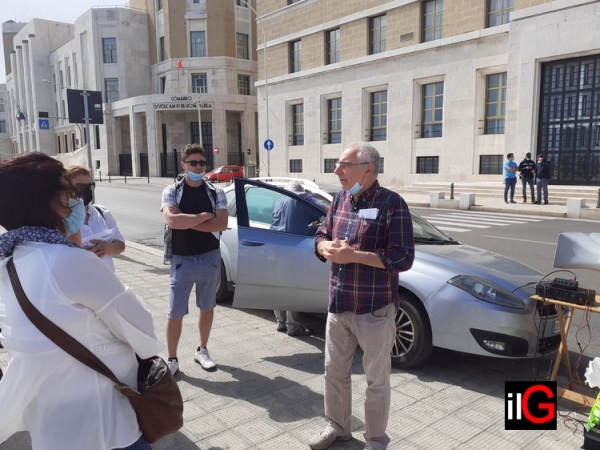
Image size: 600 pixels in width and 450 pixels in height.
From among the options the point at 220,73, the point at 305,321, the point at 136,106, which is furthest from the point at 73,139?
the point at 305,321

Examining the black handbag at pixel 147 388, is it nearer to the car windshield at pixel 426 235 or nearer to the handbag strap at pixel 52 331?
the handbag strap at pixel 52 331

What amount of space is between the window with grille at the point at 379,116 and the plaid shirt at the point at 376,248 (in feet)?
94.9

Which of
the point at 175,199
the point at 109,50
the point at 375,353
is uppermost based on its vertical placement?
the point at 109,50

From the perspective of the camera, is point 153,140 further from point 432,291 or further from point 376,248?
→ point 376,248

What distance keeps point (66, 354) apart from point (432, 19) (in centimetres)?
2969

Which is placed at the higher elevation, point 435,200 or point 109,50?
point 109,50

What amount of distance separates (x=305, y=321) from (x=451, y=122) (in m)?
23.4

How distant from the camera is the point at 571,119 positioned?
21906 mm

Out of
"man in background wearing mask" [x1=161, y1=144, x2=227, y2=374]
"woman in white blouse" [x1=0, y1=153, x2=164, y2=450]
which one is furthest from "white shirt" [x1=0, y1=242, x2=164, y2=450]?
"man in background wearing mask" [x1=161, y1=144, x2=227, y2=374]

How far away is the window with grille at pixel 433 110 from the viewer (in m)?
27.6

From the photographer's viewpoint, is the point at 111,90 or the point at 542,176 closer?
the point at 542,176

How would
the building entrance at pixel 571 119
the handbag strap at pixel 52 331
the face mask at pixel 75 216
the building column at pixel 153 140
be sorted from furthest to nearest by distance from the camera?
the building column at pixel 153 140
the building entrance at pixel 571 119
the face mask at pixel 75 216
the handbag strap at pixel 52 331

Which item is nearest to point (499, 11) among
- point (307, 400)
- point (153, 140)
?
point (307, 400)

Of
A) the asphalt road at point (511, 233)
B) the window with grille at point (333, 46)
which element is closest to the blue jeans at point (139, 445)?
the asphalt road at point (511, 233)
